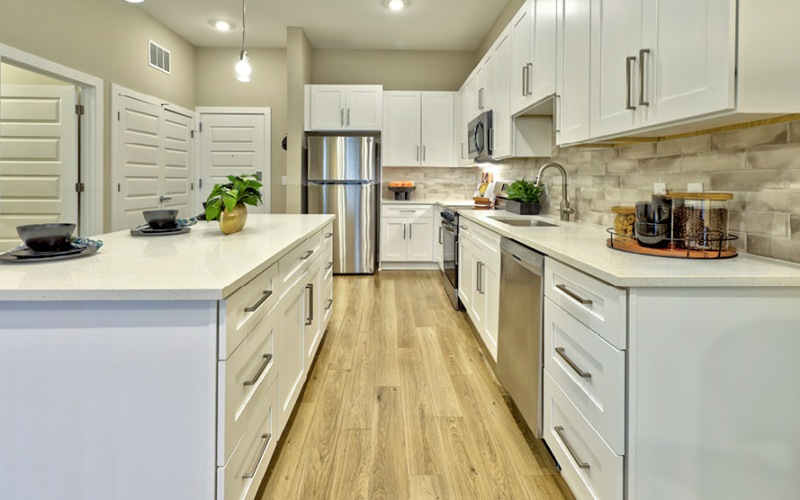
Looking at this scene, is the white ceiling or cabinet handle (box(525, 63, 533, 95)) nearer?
cabinet handle (box(525, 63, 533, 95))

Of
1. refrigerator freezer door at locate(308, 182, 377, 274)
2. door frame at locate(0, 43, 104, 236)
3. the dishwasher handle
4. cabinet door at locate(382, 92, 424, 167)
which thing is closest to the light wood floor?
the dishwasher handle

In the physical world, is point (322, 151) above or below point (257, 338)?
above

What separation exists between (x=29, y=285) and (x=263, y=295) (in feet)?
1.96

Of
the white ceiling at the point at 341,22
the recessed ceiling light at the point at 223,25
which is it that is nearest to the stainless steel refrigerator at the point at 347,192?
the white ceiling at the point at 341,22

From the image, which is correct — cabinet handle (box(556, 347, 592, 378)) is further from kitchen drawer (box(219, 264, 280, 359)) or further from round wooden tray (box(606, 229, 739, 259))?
kitchen drawer (box(219, 264, 280, 359))

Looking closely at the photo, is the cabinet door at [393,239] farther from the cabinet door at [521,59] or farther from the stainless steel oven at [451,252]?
the cabinet door at [521,59]

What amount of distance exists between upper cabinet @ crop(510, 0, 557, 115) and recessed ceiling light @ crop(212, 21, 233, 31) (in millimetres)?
3546

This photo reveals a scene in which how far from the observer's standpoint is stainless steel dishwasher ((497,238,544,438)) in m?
1.86

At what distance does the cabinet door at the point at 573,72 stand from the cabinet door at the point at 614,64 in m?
0.08

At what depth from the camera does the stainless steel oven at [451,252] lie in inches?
163

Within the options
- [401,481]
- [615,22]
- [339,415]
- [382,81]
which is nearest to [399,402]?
[339,415]

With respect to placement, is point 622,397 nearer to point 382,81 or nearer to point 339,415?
point 339,415

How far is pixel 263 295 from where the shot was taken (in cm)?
150

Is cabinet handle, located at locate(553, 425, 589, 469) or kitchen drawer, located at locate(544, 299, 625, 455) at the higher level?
kitchen drawer, located at locate(544, 299, 625, 455)
